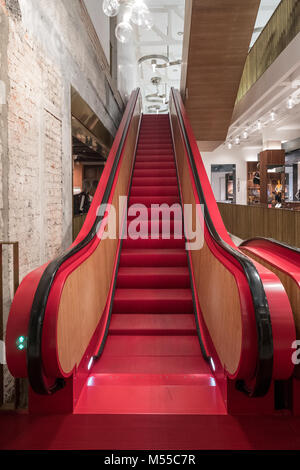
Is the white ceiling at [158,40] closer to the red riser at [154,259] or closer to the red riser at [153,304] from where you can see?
the red riser at [154,259]

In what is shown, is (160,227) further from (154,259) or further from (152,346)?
(152,346)

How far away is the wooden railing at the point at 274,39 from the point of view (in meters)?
6.88

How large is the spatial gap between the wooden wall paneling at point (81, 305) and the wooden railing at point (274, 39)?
6504mm

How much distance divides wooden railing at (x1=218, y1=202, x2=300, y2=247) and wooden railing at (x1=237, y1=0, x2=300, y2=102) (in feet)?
11.8

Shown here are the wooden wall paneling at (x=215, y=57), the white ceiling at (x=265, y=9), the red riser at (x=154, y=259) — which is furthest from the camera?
the white ceiling at (x=265, y=9)

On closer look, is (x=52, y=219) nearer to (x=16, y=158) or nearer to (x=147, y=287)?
(x=16, y=158)

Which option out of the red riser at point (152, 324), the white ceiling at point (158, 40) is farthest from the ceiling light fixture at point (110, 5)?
the white ceiling at point (158, 40)

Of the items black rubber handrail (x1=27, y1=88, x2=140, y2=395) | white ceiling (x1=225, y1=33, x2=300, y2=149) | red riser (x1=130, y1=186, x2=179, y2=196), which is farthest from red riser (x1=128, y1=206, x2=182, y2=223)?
white ceiling (x1=225, y1=33, x2=300, y2=149)

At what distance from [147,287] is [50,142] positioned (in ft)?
6.69

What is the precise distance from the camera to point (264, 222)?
7953mm

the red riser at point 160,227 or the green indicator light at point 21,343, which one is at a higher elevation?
the red riser at point 160,227

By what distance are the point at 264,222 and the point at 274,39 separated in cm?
439

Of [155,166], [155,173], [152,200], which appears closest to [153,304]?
[152,200]

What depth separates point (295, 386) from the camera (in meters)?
2.09
